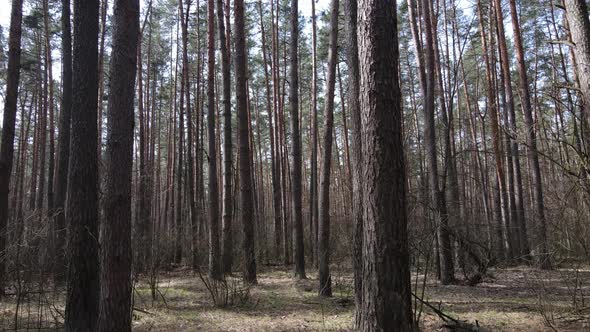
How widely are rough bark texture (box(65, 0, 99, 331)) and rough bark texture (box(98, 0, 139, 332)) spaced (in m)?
0.62

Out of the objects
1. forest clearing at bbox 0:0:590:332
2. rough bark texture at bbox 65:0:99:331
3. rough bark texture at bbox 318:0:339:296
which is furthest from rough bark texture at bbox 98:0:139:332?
rough bark texture at bbox 318:0:339:296

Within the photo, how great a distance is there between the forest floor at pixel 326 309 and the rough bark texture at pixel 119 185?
149 cm

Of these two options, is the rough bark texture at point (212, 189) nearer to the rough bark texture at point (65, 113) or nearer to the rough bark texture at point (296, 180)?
the rough bark texture at point (296, 180)

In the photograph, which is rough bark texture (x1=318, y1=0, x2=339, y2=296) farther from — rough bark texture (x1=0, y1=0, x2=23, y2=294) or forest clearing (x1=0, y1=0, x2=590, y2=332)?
rough bark texture (x1=0, y1=0, x2=23, y2=294)

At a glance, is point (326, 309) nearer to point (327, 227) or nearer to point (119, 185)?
point (327, 227)

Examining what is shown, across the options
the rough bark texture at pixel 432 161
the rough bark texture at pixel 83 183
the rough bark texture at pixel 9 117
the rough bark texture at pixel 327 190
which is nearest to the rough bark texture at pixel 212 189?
the rough bark texture at pixel 327 190

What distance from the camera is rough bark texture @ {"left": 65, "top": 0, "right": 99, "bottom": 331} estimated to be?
15.1 feet

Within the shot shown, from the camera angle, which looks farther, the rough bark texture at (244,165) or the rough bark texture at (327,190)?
the rough bark texture at (244,165)

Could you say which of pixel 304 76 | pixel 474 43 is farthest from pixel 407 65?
pixel 304 76

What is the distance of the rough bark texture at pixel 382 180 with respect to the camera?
315cm

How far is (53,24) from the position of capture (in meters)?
17.4

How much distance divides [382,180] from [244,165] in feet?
18.8

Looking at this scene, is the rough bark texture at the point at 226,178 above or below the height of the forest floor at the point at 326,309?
above

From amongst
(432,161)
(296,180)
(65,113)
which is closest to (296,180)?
(296,180)
